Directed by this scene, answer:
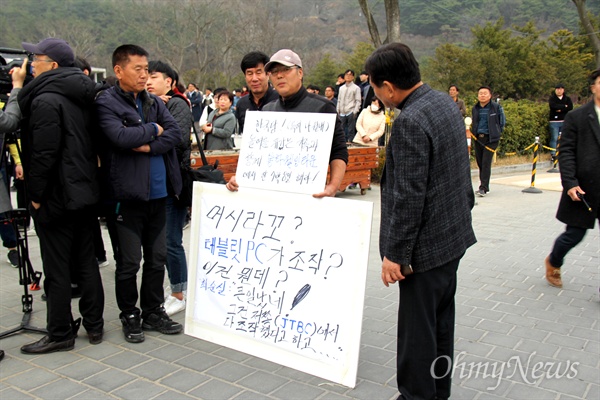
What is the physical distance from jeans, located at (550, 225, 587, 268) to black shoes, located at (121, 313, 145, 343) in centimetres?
376

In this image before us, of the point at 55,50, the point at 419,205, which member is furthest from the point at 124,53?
the point at 419,205

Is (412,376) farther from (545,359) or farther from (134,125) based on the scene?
(134,125)

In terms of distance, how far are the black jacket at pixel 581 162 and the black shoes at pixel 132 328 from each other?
3.78 metres

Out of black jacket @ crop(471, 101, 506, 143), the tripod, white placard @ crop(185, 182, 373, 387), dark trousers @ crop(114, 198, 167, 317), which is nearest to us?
white placard @ crop(185, 182, 373, 387)

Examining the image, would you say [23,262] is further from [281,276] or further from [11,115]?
[281,276]

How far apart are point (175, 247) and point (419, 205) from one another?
103 inches

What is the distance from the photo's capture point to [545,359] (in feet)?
12.3

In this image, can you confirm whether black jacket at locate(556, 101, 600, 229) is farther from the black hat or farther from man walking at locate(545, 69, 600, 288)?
the black hat

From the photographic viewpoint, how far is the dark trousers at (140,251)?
402cm

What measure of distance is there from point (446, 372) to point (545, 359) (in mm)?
1168

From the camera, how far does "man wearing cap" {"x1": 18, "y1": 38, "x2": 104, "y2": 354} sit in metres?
3.65

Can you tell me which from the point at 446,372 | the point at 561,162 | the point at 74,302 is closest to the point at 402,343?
the point at 446,372

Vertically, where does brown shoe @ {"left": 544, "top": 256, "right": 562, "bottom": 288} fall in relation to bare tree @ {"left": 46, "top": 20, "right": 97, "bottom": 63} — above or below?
below

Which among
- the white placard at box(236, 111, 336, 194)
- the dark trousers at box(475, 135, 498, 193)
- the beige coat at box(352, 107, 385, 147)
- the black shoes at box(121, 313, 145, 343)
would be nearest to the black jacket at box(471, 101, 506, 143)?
the dark trousers at box(475, 135, 498, 193)
